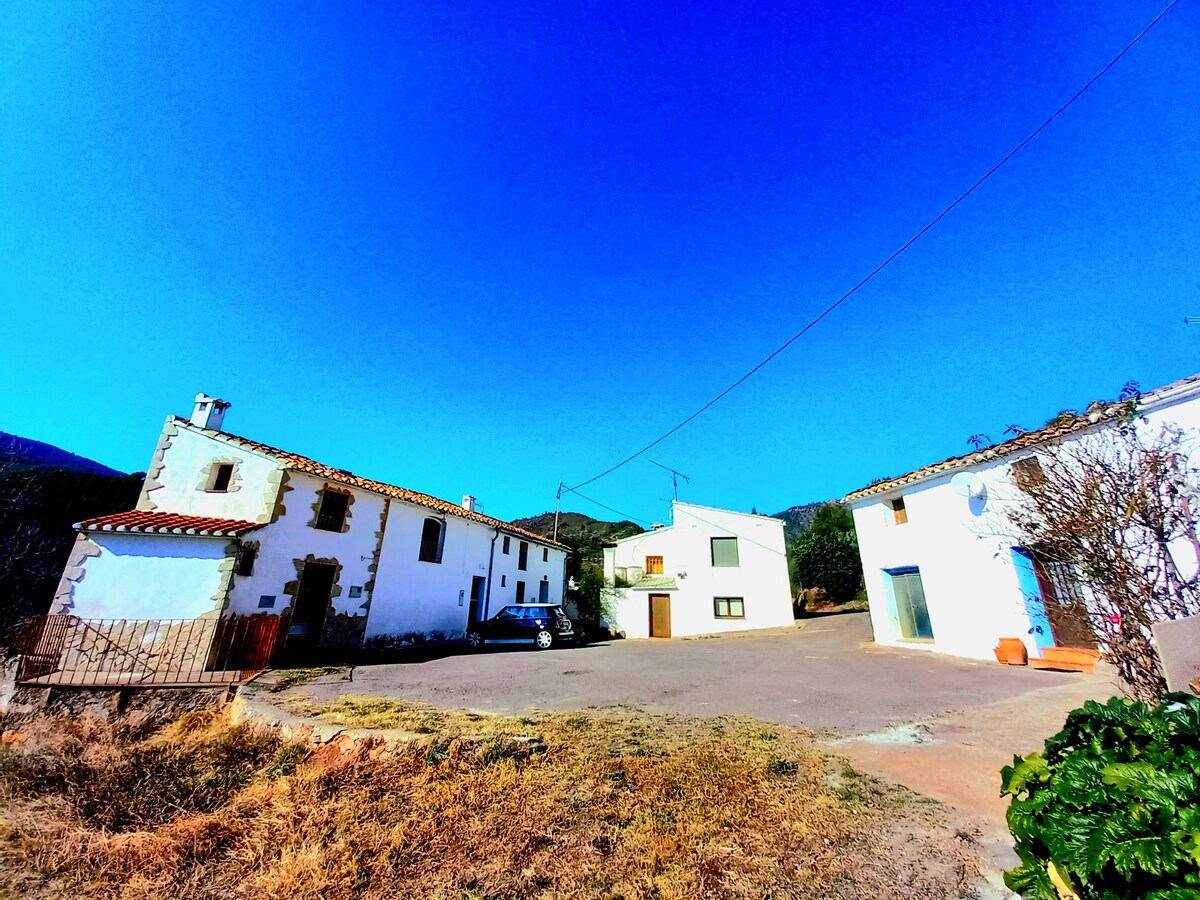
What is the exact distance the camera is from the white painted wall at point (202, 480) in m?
13.9

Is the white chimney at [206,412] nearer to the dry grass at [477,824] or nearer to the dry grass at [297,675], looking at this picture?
the dry grass at [297,675]

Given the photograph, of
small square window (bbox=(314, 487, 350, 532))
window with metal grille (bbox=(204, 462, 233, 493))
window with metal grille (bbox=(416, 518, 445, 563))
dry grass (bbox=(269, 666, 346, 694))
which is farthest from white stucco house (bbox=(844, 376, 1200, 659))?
window with metal grille (bbox=(204, 462, 233, 493))

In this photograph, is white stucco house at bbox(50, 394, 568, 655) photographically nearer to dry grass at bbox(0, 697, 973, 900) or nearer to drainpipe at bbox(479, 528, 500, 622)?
drainpipe at bbox(479, 528, 500, 622)

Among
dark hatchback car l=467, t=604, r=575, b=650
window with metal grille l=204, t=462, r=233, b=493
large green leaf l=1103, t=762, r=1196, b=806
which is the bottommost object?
large green leaf l=1103, t=762, r=1196, b=806

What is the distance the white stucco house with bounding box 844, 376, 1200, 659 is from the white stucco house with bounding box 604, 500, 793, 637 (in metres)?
8.83

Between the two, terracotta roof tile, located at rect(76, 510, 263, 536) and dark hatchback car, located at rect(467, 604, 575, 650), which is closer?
terracotta roof tile, located at rect(76, 510, 263, 536)

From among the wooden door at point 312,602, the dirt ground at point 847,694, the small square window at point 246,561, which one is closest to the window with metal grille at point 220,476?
the small square window at point 246,561

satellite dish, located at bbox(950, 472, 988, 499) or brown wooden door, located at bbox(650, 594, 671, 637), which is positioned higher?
satellite dish, located at bbox(950, 472, 988, 499)

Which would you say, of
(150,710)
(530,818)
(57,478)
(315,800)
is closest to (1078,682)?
(530,818)

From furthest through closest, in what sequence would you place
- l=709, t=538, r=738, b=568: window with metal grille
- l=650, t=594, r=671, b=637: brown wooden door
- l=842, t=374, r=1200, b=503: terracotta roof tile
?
l=709, t=538, r=738, b=568: window with metal grille, l=650, t=594, r=671, b=637: brown wooden door, l=842, t=374, r=1200, b=503: terracotta roof tile

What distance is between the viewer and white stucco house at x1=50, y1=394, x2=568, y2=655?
464 inches

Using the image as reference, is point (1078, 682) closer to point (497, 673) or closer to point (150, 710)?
point (497, 673)

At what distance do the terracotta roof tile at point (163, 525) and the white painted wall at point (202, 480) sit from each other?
0.64m

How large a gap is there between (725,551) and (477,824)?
2410cm
